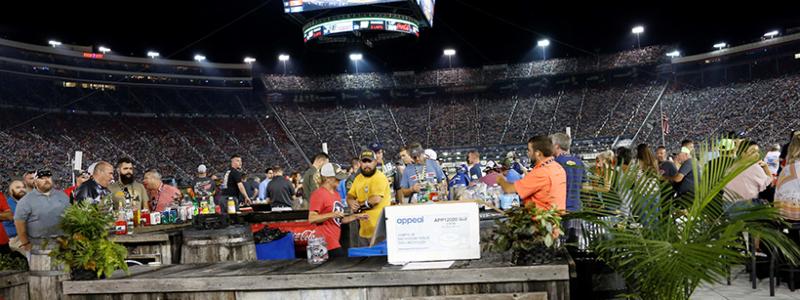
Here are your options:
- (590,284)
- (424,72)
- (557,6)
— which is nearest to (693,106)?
(557,6)

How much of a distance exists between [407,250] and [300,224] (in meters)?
5.48

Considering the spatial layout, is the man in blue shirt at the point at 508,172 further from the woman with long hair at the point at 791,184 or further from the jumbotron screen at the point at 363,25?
the jumbotron screen at the point at 363,25

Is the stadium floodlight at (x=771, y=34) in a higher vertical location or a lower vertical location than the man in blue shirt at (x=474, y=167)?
higher

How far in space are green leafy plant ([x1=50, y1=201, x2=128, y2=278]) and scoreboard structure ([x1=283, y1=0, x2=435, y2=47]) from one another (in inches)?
637

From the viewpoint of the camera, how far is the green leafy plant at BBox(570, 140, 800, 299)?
3.39m

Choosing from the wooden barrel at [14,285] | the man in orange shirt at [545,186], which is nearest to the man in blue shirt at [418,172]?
the man in orange shirt at [545,186]

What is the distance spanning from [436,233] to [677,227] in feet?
4.80

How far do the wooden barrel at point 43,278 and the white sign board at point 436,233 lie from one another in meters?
3.28

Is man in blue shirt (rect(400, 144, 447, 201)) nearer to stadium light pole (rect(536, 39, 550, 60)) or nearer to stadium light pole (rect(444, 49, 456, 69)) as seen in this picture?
stadium light pole (rect(536, 39, 550, 60))

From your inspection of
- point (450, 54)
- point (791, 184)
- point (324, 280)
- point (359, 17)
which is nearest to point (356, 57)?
point (450, 54)

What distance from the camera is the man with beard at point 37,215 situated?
670 centimetres

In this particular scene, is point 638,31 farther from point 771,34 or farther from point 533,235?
point 533,235

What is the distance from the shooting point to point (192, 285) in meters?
4.05

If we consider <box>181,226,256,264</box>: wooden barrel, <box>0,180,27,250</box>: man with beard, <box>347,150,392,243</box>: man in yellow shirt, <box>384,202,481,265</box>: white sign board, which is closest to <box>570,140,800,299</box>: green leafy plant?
<box>384,202,481,265</box>: white sign board
